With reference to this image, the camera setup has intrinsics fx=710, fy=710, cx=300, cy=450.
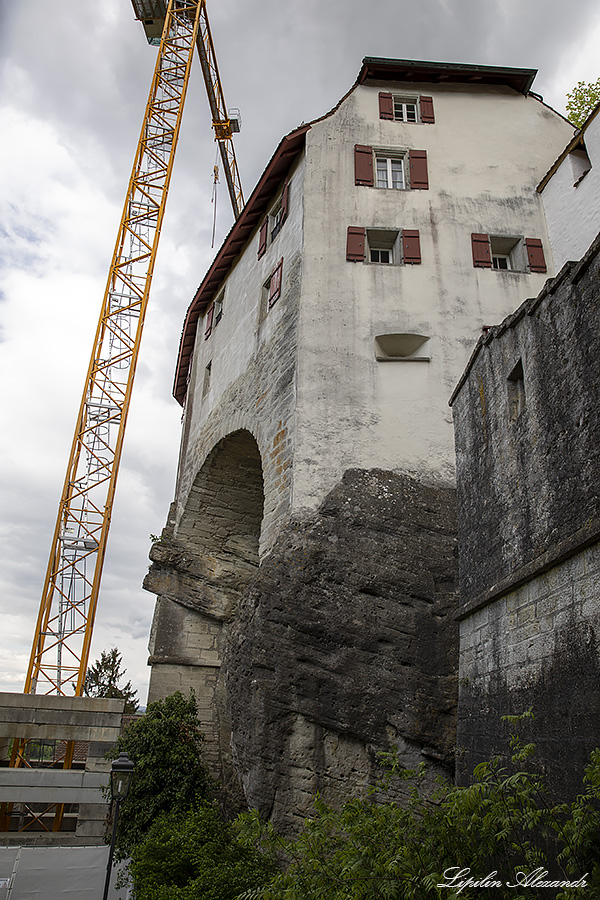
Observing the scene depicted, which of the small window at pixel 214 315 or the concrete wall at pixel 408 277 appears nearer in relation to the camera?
the concrete wall at pixel 408 277

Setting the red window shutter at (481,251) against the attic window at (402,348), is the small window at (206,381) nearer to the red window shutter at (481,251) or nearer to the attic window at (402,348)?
the attic window at (402,348)

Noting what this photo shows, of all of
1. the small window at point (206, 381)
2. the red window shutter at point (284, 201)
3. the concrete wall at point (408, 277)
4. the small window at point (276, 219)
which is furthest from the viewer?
the small window at point (206, 381)

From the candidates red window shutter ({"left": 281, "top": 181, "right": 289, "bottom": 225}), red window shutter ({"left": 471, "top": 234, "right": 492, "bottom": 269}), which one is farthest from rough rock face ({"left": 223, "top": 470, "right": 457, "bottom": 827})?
red window shutter ({"left": 281, "top": 181, "right": 289, "bottom": 225})

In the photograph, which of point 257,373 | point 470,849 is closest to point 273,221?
point 257,373

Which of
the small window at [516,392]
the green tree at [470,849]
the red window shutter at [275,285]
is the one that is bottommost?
the green tree at [470,849]

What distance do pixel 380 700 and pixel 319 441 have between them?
4.00 metres

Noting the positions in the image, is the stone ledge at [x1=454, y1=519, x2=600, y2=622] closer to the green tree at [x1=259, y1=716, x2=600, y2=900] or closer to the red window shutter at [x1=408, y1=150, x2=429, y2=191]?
the green tree at [x1=259, y1=716, x2=600, y2=900]

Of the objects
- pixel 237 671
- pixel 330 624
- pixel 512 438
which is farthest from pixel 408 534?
pixel 512 438

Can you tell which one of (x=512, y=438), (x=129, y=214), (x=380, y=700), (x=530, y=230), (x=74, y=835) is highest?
(x=129, y=214)

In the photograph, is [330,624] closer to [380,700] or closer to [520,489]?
[380,700]

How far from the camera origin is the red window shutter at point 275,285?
13.8m

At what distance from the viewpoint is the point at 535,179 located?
1459 centimetres

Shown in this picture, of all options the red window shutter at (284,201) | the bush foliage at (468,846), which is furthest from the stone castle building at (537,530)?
the red window shutter at (284,201)

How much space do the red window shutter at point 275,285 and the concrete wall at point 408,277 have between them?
104 centimetres
